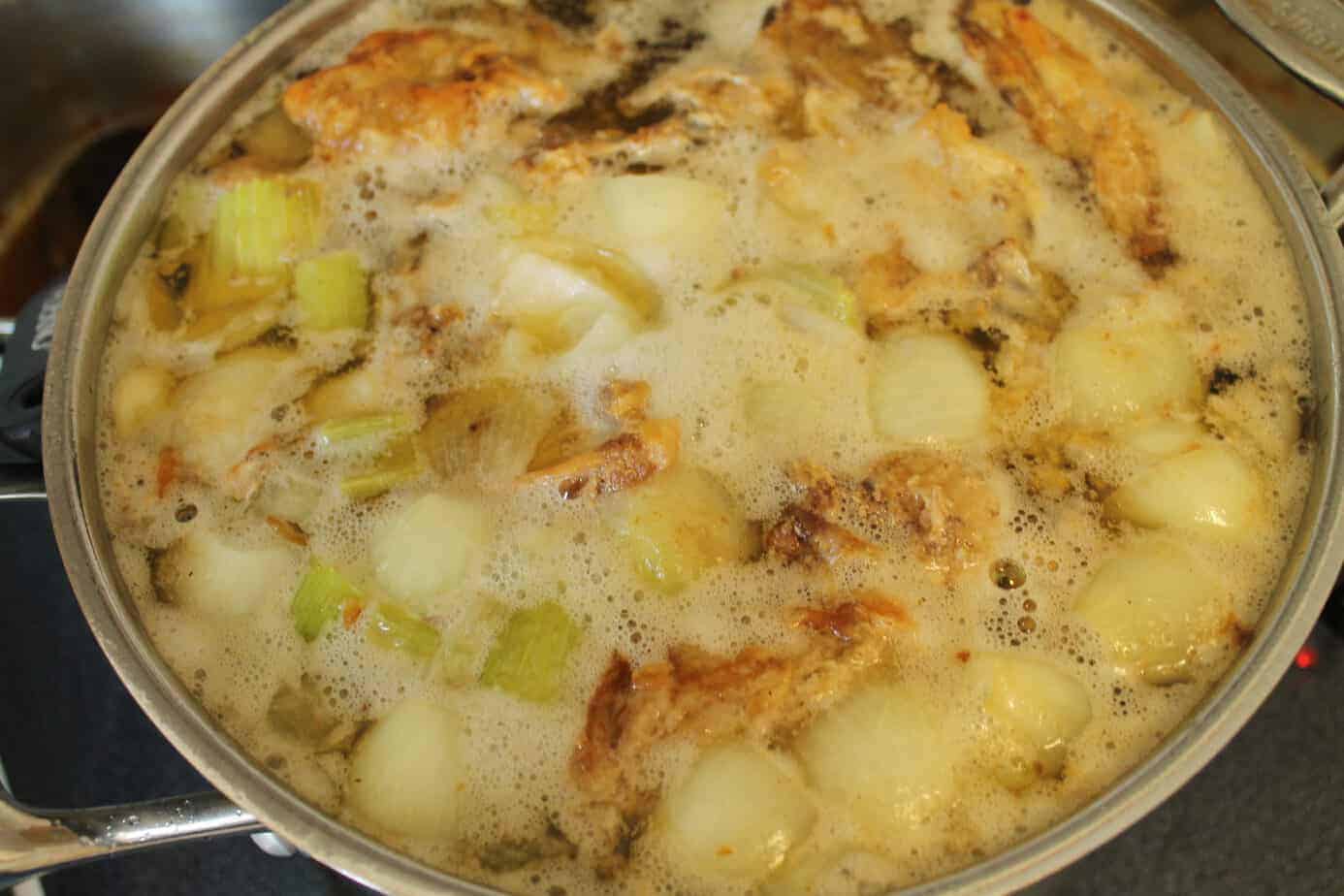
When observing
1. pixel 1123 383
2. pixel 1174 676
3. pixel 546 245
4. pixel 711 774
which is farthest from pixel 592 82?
pixel 1174 676

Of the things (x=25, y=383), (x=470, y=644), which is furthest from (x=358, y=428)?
(x=25, y=383)

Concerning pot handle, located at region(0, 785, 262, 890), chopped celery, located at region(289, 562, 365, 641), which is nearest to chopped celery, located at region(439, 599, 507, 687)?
chopped celery, located at region(289, 562, 365, 641)

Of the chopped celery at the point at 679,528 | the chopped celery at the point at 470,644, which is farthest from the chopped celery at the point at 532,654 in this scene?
the chopped celery at the point at 679,528

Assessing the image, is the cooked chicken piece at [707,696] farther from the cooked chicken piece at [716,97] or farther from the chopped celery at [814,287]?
the cooked chicken piece at [716,97]

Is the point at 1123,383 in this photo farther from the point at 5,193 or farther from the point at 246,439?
the point at 5,193

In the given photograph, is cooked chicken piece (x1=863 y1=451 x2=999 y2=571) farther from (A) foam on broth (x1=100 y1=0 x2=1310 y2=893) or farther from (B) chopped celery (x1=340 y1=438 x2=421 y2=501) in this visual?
(B) chopped celery (x1=340 y1=438 x2=421 y2=501)

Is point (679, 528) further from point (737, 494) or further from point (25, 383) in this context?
point (25, 383)
